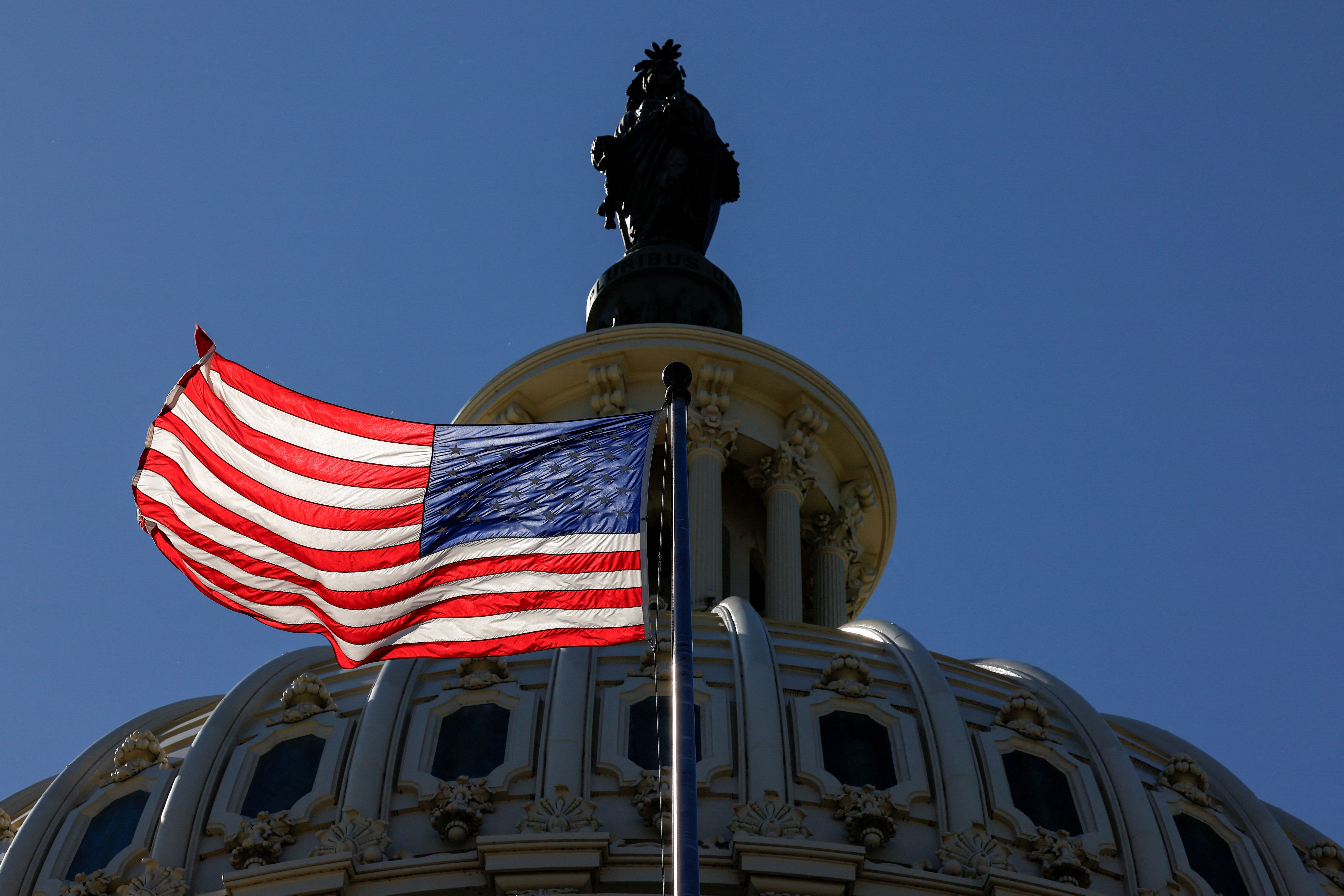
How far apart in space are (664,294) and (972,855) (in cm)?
2189

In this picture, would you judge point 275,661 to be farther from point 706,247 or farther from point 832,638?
point 706,247

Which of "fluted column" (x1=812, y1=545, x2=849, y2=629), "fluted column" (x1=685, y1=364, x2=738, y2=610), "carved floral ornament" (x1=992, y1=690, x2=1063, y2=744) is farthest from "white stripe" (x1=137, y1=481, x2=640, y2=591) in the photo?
"fluted column" (x1=812, y1=545, x2=849, y2=629)

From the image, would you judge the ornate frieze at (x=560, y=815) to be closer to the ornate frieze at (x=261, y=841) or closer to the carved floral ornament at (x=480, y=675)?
the ornate frieze at (x=261, y=841)

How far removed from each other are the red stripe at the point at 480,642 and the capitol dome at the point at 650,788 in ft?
21.7

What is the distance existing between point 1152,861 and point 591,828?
8.08 meters

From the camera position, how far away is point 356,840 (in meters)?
28.6

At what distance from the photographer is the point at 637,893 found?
27688 millimetres

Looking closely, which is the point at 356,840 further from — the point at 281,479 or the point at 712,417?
the point at 712,417

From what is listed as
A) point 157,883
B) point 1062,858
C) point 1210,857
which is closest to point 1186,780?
point 1210,857

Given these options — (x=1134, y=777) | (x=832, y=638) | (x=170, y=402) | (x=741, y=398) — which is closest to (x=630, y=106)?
(x=741, y=398)

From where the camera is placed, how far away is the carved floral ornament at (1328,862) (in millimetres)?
33562

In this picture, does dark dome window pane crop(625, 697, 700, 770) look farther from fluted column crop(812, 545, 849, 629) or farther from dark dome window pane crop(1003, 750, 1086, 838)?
fluted column crop(812, 545, 849, 629)

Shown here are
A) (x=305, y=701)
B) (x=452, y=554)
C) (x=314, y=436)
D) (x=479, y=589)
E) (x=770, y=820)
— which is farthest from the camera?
(x=305, y=701)

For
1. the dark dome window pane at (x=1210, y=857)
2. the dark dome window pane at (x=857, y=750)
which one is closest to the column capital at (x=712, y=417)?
the dark dome window pane at (x=857, y=750)
